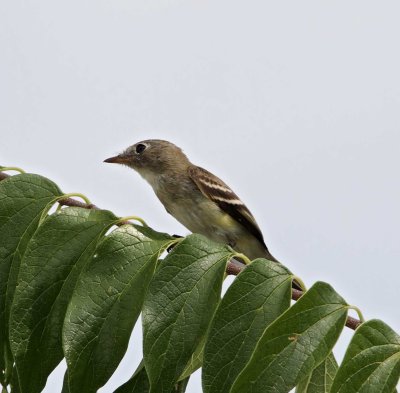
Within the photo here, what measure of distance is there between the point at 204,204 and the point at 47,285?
204 inches

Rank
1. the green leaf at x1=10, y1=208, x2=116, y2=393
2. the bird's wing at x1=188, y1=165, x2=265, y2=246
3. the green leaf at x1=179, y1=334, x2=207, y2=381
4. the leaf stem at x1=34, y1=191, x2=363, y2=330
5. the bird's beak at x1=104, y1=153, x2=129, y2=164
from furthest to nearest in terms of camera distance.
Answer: the bird's beak at x1=104, y1=153, x2=129, y2=164, the bird's wing at x1=188, y1=165, x2=265, y2=246, the green leaf at x1=179, y1=334, x2=207, y2=381, the leaf stem at x1=34, y1=191, x2=363, y2=330, the green leaf at x1=10, y1=208, x2=116, y2=393

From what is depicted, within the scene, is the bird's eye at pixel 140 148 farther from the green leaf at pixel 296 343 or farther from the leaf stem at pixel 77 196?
the green leaf at pixel 296 343

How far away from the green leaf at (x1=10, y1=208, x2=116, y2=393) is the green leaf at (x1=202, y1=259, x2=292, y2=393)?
62cm

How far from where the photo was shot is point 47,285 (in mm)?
3176

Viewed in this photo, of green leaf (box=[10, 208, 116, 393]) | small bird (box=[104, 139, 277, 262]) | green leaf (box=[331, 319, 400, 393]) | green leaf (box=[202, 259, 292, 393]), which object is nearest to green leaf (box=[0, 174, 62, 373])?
green leaf (box=[10, 208, 116, 393])

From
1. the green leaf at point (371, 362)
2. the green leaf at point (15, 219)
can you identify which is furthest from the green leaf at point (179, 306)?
the green leaf at point (15, 219)

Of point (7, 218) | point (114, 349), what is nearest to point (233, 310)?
point (114, 349)

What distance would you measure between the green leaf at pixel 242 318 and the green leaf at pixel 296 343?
13 centimetres

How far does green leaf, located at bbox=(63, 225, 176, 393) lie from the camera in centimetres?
295

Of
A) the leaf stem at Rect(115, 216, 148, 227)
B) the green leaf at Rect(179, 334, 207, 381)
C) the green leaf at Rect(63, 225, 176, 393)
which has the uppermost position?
the leaf stem at Rect(115, 216, 148, 227)

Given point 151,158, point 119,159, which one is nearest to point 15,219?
point 119,159

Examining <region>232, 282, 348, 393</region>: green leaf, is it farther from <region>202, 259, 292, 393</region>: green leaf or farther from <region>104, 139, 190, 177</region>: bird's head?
<region>104, 139, 190, 177</region>: bird's head

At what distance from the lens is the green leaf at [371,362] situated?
2.76m

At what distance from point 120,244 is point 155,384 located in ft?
1.98
